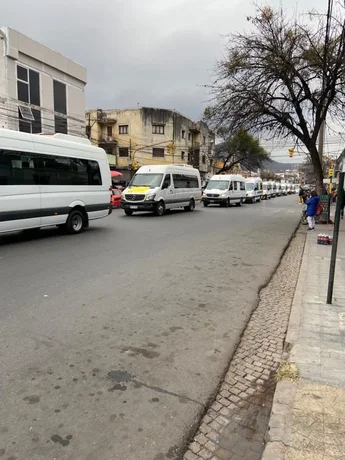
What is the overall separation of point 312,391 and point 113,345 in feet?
6.44

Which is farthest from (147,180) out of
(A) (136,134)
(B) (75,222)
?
(A) (136,134)

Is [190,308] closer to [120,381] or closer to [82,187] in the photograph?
[120,381]

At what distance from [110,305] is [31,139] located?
6266mm

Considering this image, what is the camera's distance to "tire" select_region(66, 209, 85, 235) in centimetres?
1056

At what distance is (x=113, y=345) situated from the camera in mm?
3717

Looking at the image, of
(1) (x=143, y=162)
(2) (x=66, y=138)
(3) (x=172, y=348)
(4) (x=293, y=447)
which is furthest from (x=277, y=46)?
(1) (x=143, y=162)

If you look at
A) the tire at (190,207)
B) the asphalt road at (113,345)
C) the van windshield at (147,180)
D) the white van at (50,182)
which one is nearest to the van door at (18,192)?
the white van at (50,182)

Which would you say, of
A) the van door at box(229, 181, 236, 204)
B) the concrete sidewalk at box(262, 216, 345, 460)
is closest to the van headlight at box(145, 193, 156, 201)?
the van door at box(229, 181, 236, 204)

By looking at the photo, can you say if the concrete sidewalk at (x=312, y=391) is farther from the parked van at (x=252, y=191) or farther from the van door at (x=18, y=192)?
the parked van at (x=252, y=191)

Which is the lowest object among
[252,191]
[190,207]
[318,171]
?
[190,207]

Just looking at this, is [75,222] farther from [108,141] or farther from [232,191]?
[108,141]

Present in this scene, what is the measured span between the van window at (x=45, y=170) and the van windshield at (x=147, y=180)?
5.89m

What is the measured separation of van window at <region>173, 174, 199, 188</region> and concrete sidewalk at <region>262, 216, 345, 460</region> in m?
14.4

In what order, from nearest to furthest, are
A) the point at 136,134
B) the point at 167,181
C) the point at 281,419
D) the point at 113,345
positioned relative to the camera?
the point at 281,419
the point at 113,345
the point at 167,181
the point at 136,134
